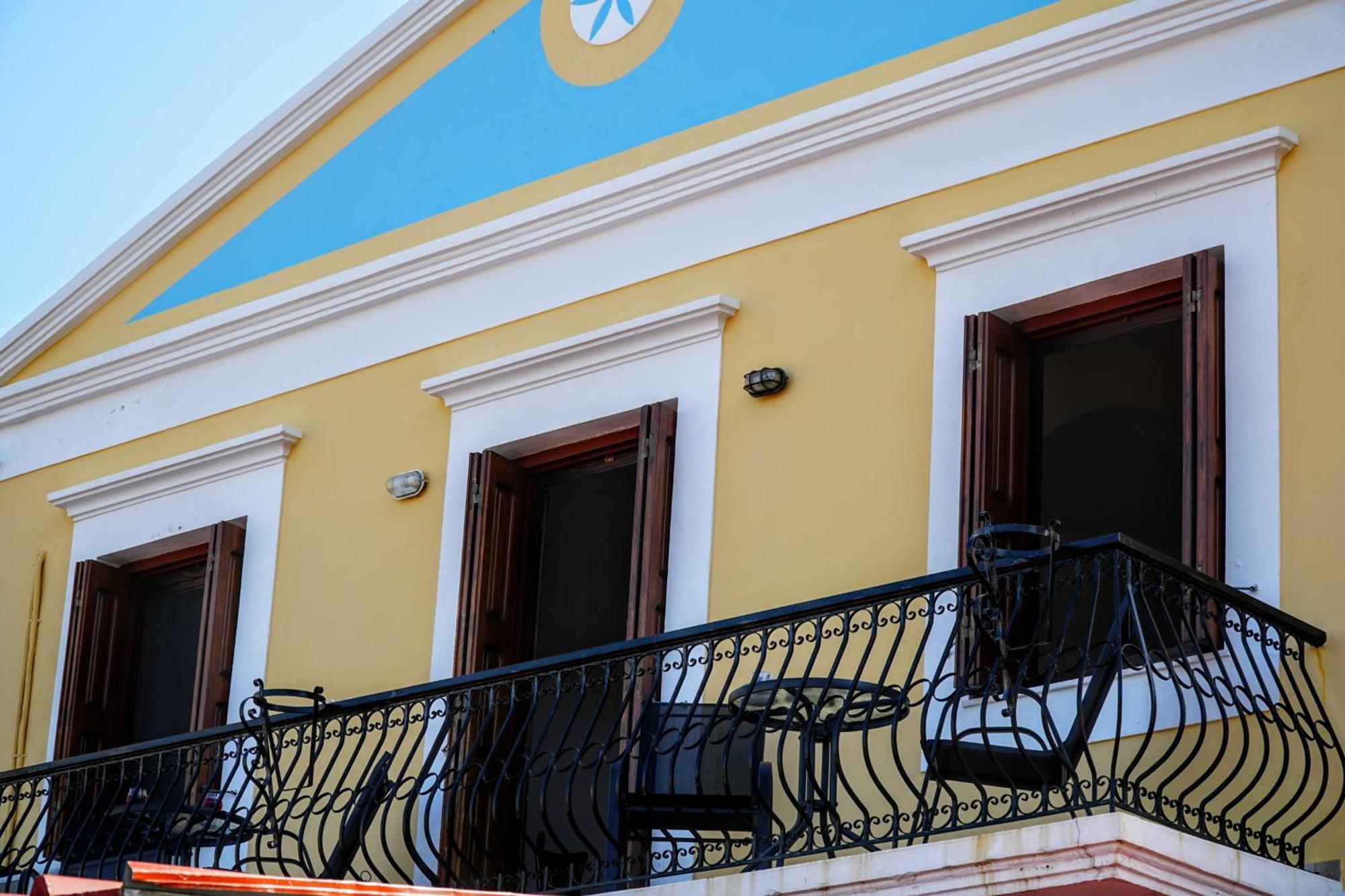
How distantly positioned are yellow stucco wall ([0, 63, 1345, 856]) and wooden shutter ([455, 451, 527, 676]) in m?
0.32

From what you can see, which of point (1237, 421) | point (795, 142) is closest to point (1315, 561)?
point (1237, 421)

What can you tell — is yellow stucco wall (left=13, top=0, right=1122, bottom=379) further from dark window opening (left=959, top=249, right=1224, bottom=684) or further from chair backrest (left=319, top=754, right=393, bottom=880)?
chair backrest (left=319, top=754, right=393, bottom=880)

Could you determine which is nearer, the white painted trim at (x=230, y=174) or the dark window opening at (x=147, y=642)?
the dark window opening at (x=147, y=642)

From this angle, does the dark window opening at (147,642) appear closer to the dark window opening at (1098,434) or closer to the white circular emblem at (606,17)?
the white circular emblem at (606,17)

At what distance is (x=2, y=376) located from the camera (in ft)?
45.8

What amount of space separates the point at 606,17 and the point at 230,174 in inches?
96.2

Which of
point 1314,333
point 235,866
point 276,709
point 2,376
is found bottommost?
point 235,866

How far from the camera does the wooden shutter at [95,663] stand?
12625 mm

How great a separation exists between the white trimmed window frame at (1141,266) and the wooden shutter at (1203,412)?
0.04 m

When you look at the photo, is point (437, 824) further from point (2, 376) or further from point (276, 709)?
point (2, 376)

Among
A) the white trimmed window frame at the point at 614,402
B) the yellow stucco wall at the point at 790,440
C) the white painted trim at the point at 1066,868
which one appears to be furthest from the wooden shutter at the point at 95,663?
the white painted trim at the point at 1066,868

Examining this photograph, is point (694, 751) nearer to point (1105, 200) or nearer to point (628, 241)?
point (1105, 200)

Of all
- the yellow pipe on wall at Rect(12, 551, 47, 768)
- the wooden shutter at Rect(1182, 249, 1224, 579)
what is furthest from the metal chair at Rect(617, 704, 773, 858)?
the yellow pipe on wall at Rect(12, 551, 47, 768)

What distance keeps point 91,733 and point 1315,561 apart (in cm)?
666
